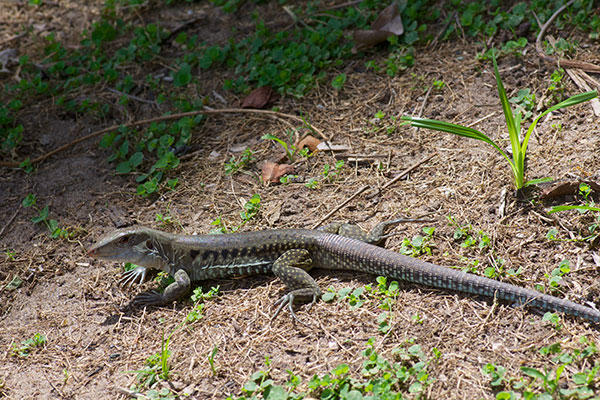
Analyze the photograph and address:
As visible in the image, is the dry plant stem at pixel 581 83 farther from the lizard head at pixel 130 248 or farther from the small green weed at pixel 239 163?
the lizard head at pixel 130 248

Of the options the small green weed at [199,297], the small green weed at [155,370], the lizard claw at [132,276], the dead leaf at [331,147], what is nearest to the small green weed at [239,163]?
the dead leaf at [331,147]

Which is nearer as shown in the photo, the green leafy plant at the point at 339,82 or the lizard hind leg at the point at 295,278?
the lizard hind leg at the point at 295,278

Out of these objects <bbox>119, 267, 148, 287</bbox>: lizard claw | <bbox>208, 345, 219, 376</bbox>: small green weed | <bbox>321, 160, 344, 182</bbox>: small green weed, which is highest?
<bbox>321, 160, 344, 182</bbox>: small green weed

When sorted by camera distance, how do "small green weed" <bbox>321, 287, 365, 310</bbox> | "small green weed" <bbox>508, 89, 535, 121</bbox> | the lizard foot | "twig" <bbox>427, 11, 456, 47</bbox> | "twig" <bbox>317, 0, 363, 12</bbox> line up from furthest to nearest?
"twig" <bbox>317, 0, 363, 12</bbox>
"twig" <bbox>427, 11, 456, 47</bbox>
"small green weed" <bbox>508, 89, 535, 121</bbox>
the lizard foot
"small green weed" <bbox>321, 287, 365, 310</bbox>

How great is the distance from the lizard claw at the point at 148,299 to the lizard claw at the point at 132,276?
0.28 metres

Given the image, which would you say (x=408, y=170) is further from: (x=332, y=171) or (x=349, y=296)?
(x=349, y=296)

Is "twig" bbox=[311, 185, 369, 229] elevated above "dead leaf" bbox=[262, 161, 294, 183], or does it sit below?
below

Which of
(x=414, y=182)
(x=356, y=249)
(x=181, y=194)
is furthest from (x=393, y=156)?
(x=181, y=194)

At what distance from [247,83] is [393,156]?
237cm

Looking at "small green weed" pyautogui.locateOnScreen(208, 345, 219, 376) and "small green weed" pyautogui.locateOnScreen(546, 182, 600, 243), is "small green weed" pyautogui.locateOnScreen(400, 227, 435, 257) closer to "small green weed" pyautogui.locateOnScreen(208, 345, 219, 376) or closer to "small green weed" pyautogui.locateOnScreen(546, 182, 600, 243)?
"small green weed" pyautogui.locateOnScreen(546, 182, 600, 243)

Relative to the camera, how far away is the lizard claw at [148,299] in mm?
4895

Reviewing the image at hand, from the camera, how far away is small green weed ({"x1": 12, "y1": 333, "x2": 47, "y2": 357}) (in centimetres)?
465

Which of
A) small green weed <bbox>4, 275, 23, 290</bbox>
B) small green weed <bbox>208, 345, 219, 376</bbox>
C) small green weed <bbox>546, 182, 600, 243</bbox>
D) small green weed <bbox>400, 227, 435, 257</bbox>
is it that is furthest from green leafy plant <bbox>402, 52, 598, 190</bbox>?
small green weed <bbox>4, 275, 23, 290</bbox>

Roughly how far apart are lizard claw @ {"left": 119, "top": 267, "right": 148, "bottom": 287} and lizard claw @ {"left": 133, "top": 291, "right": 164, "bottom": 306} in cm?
28
